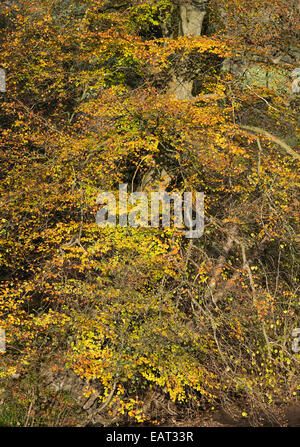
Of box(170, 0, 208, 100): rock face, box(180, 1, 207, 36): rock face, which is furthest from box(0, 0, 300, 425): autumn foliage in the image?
box(180, 1, 207, 36): rock face

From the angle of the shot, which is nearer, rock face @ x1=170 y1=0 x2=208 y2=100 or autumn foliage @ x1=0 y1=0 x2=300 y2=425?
→ autumn foliage @ x1=0 y1=0 x2=300 y2=425

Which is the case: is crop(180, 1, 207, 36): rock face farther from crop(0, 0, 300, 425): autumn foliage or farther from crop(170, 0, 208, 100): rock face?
crop(0, 0, 300, 425): autumn foliage

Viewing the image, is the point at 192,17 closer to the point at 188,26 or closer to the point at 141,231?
the point at 188,26

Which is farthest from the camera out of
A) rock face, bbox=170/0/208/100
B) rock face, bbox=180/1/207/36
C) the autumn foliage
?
rock face, bbox=180/1/207/36

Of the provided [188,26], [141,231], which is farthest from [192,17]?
[141,231]

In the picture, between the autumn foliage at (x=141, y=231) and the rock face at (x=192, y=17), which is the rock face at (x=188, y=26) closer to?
the rock face at (x=192, y=17)

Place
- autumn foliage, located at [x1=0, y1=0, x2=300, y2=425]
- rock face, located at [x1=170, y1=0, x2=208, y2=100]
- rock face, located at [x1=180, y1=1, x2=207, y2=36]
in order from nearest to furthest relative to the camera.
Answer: autumn foliage, located at [x1=0, y1=0, x2=300, y2=425], rock face, located at [x1=170, y1=0, x2=208, y2=100], rock face, located at [x1=180, y1=1, x2=207, y2=36]

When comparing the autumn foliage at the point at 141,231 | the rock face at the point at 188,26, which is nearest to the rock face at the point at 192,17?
the rock face at the point at 188,26

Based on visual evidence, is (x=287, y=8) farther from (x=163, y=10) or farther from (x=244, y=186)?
(x=244, y=186)

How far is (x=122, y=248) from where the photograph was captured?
11.4 meters

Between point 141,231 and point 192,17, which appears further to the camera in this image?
point 192,17

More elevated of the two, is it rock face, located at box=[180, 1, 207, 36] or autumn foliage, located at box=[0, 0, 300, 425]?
rock face, located at box=[180, 1, 207, 36]

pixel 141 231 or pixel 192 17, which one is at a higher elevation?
pixel 192 17
